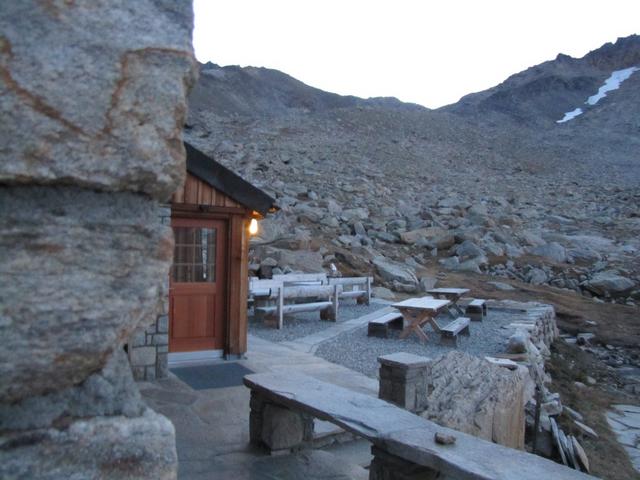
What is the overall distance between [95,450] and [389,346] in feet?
28.9

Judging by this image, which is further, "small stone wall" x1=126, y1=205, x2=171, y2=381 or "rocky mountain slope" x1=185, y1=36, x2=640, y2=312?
"rocky mountain slope" x1=185, y1=36, x2=640, y2=312

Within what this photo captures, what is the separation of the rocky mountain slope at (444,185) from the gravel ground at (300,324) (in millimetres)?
2267

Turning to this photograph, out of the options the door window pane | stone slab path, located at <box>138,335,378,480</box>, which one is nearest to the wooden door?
the door window pane

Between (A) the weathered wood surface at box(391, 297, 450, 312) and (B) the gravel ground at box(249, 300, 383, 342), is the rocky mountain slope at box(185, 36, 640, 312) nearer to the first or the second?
(B) the gravel ground at box(249, 300, 383, 342)

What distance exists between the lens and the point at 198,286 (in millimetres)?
7438

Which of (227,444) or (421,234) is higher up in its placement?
(421,234)

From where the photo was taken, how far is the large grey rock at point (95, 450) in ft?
3.35

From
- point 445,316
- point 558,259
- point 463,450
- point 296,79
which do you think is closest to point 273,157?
point 558,259

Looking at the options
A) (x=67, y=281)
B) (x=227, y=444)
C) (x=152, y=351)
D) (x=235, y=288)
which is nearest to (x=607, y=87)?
(x=235, y=288)

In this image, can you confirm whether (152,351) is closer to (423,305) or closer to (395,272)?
(423,305)

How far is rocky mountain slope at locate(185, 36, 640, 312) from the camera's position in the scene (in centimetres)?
1916

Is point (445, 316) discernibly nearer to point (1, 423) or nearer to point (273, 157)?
point (1, 423)

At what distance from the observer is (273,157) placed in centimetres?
3128

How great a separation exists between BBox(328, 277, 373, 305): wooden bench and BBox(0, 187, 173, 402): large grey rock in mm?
12508
